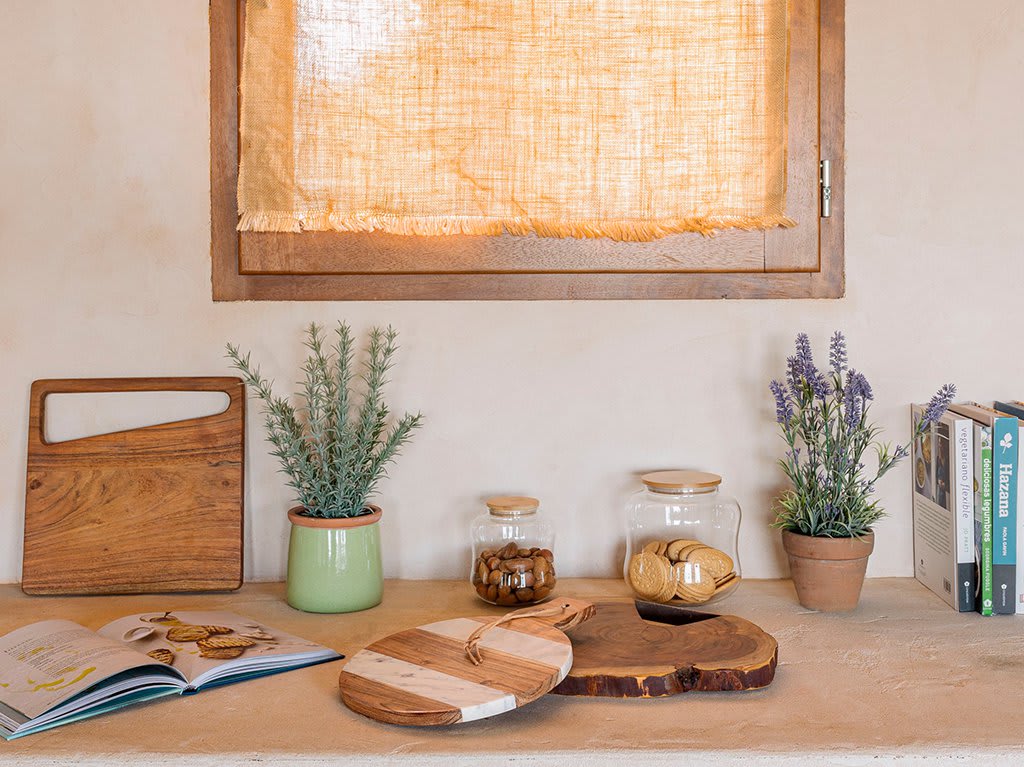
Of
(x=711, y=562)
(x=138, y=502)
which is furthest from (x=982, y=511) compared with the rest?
(x=138, y=502)

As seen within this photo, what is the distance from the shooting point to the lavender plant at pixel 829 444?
121 cm

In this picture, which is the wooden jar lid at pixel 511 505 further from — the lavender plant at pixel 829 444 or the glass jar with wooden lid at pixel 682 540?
the lavender plant at pixel 829 444

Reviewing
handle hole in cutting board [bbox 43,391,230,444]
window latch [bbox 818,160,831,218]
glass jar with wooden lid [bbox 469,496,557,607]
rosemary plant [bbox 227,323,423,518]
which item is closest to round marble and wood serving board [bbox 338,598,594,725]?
glass jar with wooden lid [bbox 469,496,557,607]

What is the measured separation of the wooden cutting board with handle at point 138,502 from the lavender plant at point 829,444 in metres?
0.76

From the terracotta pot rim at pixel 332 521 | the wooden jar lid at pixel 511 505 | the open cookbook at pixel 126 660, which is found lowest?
the open cookbook at pixel 126 660

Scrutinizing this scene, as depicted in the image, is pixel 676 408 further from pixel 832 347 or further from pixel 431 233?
pixel 431 233

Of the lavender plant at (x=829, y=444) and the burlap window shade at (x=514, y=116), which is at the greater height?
the burlap window shade at (x=514, y=116)

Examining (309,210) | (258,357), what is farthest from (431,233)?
(258,357)

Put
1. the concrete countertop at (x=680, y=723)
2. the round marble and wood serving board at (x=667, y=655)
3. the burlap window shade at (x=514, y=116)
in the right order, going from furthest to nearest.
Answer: the burlap window shade at (x=514, y=116) < the round marble and wood serving board at (x=667, y=655) < the concrete countertop at (x=680, y=723)

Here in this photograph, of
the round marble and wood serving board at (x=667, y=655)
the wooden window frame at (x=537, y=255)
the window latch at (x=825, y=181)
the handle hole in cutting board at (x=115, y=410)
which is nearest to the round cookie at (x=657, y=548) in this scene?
the round marble and wood serving board at (x=667, y=655)

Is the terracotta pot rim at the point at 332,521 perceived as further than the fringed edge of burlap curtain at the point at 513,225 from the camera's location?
No

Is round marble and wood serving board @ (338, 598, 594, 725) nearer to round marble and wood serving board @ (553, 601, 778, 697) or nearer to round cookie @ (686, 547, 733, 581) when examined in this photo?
round marble and wood serving board @ (553, 601, 778, 697)

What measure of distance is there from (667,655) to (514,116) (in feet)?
2.44

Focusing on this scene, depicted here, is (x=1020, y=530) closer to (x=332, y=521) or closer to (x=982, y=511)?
(x=982, y=511)
